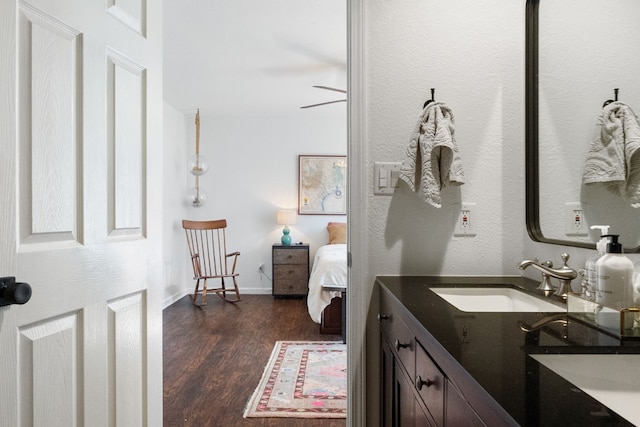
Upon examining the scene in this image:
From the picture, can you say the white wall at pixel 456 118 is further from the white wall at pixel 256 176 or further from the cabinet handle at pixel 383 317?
the white wall at pixel 256 176

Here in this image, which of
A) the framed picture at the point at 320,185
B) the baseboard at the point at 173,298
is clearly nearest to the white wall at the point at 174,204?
the baseboard at the point at 173,298

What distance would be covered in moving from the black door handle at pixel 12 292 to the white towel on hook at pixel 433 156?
3.87ft

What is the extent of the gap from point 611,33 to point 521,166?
0.60 meters

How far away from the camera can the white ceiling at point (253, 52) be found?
2.93 m

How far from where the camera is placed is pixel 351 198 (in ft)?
5.49

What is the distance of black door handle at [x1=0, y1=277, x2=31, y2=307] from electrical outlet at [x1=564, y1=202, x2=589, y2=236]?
1478 millimetres

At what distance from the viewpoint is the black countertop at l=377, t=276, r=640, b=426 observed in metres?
0.51

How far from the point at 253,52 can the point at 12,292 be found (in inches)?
120

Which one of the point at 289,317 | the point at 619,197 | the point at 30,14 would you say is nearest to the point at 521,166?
the point at 619,197

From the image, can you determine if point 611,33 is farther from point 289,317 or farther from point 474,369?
point 289,317

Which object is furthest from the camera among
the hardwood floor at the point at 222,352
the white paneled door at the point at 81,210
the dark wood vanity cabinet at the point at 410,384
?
the hardwood floor at the point at 222,352

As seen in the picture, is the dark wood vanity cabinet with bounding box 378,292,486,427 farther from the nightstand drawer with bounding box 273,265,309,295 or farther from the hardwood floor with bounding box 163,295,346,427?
the nightstand drawer with bounding box 273,265,309,295

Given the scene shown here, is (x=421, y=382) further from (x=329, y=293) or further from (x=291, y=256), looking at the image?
(x=291, y=256)

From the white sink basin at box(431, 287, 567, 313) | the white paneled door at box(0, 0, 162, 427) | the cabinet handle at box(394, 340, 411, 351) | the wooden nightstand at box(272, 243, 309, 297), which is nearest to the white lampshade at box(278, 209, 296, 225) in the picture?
the wooden nightstand at box(272, 243, 309, 297)
